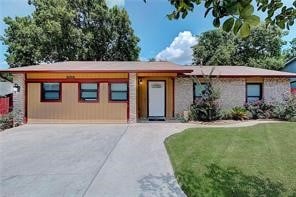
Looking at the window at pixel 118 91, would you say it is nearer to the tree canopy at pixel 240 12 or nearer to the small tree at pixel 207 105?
the small tree at pixel 207 105

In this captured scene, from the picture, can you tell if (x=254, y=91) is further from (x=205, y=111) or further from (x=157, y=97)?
(x=157, y=97)

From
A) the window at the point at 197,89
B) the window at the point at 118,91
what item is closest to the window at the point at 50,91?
the window at the point at 118,91

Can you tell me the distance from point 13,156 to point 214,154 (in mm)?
5613

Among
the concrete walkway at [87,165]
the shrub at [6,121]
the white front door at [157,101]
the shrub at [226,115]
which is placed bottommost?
the concrete walkway at [87,165]

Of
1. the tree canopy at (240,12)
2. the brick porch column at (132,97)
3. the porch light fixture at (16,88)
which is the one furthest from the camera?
the porch light fixture at (16,88)

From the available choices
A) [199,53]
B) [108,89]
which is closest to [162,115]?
[108,89]

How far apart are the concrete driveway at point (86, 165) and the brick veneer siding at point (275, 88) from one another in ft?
24.6

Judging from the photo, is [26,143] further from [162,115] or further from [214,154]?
[162,115]

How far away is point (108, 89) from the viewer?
14852 millimetres

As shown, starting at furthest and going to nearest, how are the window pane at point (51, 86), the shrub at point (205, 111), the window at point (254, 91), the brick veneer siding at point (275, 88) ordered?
the window at point (254, 91)
the brick veneer siding at point (275, 88)
the window pane at point (51, 86)
the shrub at point (205, 111)

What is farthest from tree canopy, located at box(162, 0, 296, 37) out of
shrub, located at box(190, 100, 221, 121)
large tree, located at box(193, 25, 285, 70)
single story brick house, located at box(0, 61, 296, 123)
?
large tree, located at box(193, 25, 285, 70)

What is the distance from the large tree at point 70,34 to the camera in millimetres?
26453

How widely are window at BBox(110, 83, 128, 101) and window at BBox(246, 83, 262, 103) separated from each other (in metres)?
7.02

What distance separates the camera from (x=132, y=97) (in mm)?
14383
